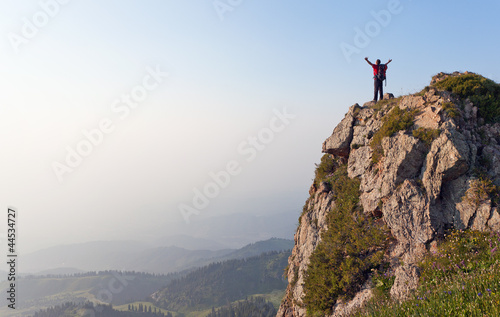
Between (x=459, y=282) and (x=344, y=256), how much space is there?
8944 millimetres

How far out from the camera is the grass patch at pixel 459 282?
7.29m

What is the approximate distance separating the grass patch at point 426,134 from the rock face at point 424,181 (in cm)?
5

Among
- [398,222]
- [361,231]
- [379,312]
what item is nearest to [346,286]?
[361,231]

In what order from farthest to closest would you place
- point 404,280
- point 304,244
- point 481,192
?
point 304,244
point 481,192
point 404,280

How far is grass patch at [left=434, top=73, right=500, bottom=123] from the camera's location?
60.4 feet

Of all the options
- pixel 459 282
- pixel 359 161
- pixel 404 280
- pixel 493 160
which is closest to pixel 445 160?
pixel 493 160

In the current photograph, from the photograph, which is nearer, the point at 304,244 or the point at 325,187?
the point at 325,187

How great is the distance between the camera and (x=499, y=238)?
12.7m

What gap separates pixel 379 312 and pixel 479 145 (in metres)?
12.6

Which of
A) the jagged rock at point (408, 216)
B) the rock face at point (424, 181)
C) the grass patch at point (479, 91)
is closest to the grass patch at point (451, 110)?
the rock face at point (424, 181)

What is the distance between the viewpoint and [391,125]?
63.5 feet

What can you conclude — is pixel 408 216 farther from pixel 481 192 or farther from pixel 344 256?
pixel 344 256

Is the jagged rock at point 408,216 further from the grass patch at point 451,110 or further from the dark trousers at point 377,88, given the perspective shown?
the dark trousers at point 377,88

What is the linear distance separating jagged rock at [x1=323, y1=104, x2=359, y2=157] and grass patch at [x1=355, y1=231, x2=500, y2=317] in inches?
431
